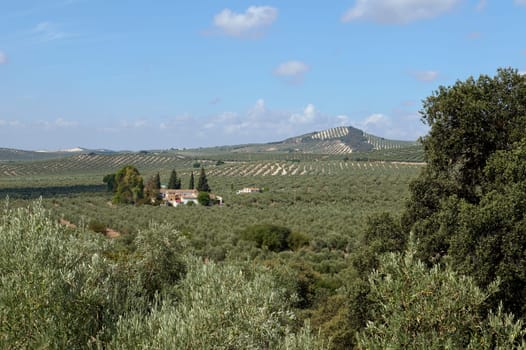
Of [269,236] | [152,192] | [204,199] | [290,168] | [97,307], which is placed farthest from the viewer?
[290,168]

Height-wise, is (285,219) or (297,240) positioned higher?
→ (285,219)

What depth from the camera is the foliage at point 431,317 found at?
804 cm

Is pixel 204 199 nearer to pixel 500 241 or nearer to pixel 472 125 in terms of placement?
pixel 472 125

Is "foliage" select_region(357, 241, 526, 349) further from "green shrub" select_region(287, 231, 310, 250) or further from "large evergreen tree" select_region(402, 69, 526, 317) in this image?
"green shrub" select_region(287, 231, 310, 250)

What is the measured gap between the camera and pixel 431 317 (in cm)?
838

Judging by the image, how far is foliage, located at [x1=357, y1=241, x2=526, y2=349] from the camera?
804cm

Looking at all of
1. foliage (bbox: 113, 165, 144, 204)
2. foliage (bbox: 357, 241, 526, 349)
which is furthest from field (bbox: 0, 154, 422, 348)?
foliage (bbox: 357, 241, 526, 349)

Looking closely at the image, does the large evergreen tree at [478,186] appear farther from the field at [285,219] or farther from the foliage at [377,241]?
the field at [285,219]

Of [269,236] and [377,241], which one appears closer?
[377,241]

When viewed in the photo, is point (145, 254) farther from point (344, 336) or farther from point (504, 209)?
point (504, 209)

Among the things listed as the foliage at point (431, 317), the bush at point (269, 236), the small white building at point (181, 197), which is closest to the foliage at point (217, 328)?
the foliage at point (431, 317)

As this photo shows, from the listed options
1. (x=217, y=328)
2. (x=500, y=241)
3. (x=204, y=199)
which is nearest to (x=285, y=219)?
(x=204, y=199)

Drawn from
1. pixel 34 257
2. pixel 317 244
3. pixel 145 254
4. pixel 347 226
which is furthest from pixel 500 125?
pixel 347 226

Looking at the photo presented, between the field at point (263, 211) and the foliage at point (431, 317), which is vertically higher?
the foliage at point (431, 317)
